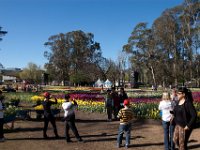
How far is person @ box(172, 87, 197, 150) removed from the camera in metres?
7.30

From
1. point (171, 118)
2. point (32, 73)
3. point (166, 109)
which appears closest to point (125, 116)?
point (166, 109)

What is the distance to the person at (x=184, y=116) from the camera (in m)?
7.30

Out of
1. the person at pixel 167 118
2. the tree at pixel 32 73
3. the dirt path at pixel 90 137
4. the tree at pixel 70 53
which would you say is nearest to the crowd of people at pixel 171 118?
the person at pixel 167 118

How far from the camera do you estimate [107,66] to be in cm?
8094

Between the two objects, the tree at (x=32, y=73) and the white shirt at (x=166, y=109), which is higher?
the tree at (x=32, y=73)

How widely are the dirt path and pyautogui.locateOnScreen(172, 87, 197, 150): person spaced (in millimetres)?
2500

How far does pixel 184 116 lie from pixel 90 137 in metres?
5.10

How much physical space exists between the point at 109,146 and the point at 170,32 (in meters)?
50.7

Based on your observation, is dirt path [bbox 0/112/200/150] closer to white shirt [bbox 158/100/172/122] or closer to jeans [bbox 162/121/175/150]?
jeans [bbox 162/121/175/150]

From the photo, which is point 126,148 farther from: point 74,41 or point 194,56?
point 74,41

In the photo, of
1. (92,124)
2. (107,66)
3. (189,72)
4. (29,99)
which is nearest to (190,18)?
(189,72)

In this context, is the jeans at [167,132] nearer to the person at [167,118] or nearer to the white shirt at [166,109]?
the person at [167,118]

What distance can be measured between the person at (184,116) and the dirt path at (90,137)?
250 centimetres

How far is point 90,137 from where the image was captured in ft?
39.3
